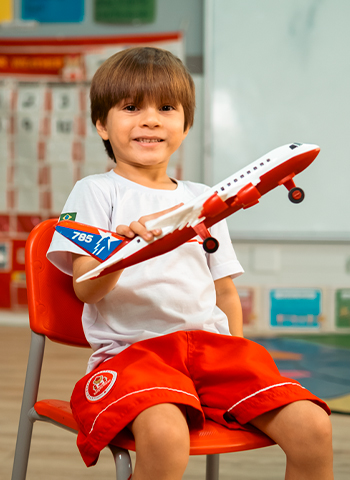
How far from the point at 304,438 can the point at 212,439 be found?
0.10 m

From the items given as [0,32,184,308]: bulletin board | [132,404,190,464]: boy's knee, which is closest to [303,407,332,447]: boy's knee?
[132,404,190,464]: boy's knee

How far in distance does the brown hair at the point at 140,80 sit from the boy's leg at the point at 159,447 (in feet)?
1.47

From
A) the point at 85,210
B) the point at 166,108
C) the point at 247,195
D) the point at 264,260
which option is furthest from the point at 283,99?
the point at 247,195

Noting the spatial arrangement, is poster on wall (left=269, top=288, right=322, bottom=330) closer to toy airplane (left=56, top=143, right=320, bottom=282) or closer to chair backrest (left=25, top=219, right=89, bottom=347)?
chair backrest (left=25, top=219, right=89, bottom=347)

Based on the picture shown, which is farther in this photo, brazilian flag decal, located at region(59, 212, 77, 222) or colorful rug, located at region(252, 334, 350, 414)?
colorful rug, located at region(252, 334, 350, 414)

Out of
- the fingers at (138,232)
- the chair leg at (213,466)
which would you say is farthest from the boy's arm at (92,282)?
the chair leg at (213,466)

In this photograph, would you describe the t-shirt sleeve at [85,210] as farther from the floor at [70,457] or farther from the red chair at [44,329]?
the floor at [70,457]

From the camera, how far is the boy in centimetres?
60

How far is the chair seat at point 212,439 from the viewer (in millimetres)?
596

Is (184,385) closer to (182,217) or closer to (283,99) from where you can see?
(182,217)

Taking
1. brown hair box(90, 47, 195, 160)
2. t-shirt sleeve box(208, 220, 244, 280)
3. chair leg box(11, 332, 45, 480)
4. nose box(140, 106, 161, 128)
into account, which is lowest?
chair leg box(11, 332, 45, 480)

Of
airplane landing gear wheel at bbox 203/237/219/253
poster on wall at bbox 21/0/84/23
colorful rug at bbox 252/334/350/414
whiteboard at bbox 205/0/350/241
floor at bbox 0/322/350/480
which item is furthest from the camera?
poster on wall at bbox 21/0/84/23

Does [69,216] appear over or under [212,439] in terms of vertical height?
over

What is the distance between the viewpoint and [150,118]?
77cm
